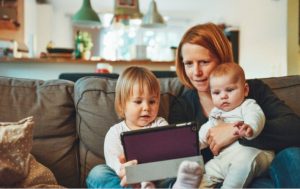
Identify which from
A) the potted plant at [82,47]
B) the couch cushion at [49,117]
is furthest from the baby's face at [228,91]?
the potted plant at [82,47]

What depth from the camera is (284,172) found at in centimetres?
A: 106

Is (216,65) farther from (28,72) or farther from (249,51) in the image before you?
(249,51)

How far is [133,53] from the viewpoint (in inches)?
177

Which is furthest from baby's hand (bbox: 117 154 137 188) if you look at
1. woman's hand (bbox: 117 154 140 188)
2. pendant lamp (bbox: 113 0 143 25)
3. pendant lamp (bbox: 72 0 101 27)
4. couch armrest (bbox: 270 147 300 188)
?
pendant lamp (bbox: 113 0 143 25)

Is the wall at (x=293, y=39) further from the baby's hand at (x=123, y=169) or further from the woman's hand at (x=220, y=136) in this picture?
the baby's hand at (x=123, y=169)

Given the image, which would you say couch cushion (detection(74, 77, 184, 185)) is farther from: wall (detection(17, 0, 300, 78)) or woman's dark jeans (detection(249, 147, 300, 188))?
wall (detection(17, 0, 300, 78))

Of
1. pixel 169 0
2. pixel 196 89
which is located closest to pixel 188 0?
pixel 169 0

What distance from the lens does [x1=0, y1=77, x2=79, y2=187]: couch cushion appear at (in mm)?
1374

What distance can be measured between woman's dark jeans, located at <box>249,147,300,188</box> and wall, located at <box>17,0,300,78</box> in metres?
2.60

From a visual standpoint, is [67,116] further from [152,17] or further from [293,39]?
[152,17]

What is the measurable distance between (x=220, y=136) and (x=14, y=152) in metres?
0.67

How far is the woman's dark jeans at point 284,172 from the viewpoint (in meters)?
1.02

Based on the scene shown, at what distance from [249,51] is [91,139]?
12.4 feet

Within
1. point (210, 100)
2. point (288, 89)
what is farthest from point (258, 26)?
point (210, 100)
